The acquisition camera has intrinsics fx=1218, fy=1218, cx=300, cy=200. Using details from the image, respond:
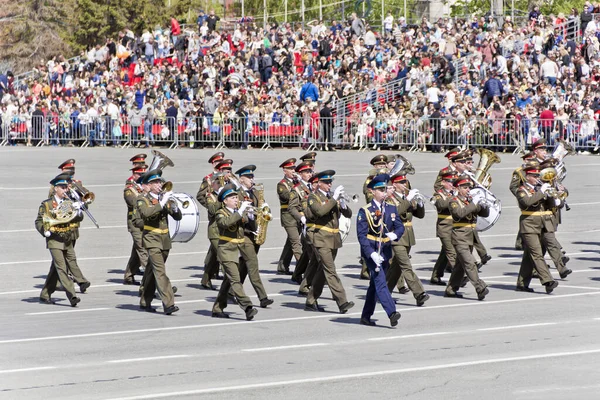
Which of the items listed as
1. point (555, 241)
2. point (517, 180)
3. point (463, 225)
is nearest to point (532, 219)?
point (555, 241)

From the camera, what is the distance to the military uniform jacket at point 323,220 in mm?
15391

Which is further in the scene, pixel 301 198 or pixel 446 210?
pixel 301 198

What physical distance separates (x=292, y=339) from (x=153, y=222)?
123 inches

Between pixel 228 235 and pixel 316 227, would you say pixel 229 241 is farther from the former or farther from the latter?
pixel 316 227

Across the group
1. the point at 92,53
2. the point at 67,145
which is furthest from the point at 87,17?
the point at 67,145

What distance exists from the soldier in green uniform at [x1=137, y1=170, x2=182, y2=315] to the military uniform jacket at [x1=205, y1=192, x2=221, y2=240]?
0.54 meters

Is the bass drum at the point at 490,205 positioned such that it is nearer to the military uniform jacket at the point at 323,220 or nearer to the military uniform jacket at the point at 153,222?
the military uniform jacket at the point at 323,220

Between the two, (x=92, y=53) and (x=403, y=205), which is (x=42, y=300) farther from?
(x=92, y=53)

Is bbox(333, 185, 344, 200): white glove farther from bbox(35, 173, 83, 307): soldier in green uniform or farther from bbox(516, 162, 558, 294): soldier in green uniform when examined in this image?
bbox(35, 173, 83, 307): soldier in green uniform

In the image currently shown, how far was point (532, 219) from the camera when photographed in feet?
55.6

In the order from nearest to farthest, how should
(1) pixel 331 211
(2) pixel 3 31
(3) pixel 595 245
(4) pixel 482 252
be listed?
1. (1) pixel 331 211
2. (4) pixel 482 252
3. (3) pixel 595 245
4. (2) pixel 3 31

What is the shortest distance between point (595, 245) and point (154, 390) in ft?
41.2

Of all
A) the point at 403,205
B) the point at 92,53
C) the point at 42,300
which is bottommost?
the point at 42,300

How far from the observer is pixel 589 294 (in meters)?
16.4
